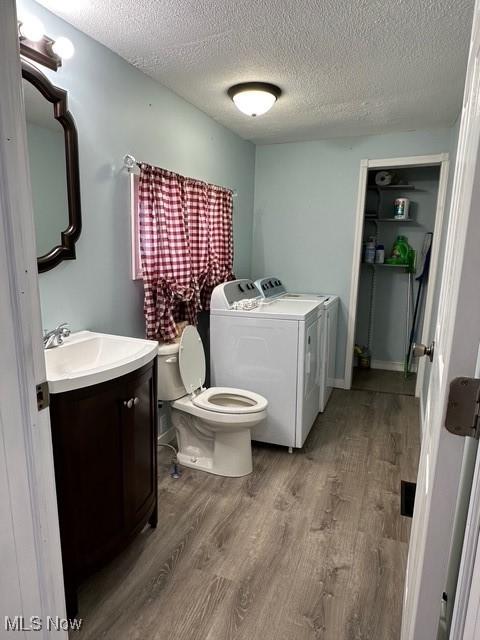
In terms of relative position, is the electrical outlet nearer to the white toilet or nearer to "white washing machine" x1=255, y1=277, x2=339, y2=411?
the white toilet

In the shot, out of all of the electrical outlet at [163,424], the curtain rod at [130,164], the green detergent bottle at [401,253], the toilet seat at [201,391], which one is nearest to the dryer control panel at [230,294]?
the toilet seat at [201,391]

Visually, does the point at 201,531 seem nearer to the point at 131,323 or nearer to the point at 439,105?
the point at 131,323

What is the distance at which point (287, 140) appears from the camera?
355cm

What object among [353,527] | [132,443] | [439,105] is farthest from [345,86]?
[353,527]

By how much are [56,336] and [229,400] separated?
122 cm

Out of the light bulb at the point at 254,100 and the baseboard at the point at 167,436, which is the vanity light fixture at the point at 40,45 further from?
the baseboard at the point at 167,436

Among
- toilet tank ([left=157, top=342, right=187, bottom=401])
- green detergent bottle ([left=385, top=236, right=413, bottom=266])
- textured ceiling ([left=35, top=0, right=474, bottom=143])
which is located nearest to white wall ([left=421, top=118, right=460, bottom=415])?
textured ceiling ([left=35, top=0, right=474, bottom=143])

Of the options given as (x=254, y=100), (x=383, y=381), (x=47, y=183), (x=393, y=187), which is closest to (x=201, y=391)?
(x=47, y=183)

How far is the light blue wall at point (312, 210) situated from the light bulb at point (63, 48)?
2.34 meters

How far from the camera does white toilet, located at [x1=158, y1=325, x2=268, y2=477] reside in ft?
7.36

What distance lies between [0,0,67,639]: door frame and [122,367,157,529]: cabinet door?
2.00ft

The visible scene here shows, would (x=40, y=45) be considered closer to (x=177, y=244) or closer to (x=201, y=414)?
(x=177, y=244)

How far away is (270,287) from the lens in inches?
134

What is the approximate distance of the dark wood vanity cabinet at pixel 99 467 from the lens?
4.30ft
